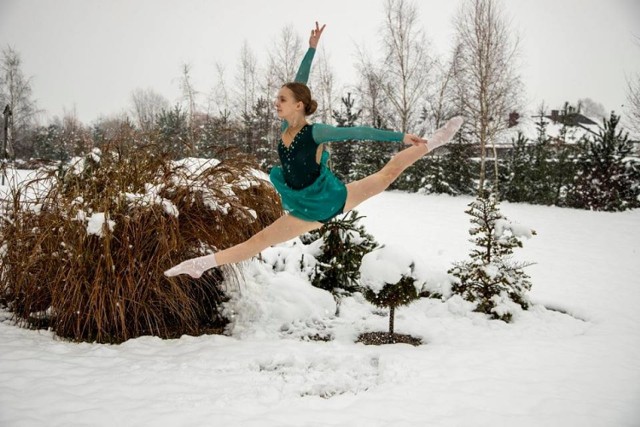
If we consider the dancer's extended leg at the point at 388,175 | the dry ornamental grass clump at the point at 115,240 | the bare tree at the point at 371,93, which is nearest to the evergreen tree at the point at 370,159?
the bare tree at the point at 371,93

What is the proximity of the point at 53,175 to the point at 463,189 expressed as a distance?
48.2 ft

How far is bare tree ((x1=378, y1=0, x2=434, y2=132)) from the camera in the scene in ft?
54.7

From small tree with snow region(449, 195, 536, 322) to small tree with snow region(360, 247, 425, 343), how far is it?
1284 mm

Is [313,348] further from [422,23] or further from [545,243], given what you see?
[422,23]

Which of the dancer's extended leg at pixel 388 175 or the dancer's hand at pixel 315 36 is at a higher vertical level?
the dancer's hand at pixel 315 36

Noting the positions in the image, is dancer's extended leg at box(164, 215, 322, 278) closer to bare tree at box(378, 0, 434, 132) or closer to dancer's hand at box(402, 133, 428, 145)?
dancer's hand at box(402, 133, 428, 145)

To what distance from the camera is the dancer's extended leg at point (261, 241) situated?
8.52 feet

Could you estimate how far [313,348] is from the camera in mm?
3826

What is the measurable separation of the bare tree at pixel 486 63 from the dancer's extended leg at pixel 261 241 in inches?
525

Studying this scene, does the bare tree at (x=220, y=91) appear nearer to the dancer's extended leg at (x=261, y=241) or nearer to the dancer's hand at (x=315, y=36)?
the dancer's hand at (x=315, y=36)

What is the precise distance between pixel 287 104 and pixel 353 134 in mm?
535

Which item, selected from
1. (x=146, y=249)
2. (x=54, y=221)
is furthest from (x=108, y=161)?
(x=146, y=249)

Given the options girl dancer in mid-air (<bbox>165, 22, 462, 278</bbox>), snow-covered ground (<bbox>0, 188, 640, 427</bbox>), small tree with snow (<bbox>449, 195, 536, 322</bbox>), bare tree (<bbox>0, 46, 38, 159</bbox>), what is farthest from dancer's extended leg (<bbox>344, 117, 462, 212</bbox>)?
bare tree (<bbox>0, 46, 38, 159</bbox>)

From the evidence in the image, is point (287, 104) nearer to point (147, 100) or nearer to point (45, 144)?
point (45, 144)
